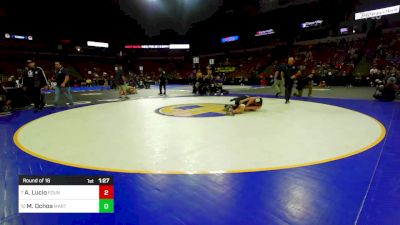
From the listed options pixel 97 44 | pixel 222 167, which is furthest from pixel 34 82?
pixel 97 44

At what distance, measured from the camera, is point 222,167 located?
3529 millimetres

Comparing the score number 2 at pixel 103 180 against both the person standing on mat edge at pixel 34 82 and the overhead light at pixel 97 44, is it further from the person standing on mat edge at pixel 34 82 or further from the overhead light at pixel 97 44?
the overhead light at pixel 97 44

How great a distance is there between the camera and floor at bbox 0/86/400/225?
2400 millimetres

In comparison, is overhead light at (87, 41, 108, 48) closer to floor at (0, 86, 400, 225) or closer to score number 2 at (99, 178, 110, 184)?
floor at (0, 86, 400, 225)

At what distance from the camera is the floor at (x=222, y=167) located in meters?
2.40

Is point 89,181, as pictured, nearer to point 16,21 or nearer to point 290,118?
point 290,118

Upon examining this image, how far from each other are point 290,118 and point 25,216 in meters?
6.20

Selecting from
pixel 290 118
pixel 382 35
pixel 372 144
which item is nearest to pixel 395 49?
pixel 382 35

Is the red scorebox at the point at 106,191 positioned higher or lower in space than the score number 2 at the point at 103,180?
lower
